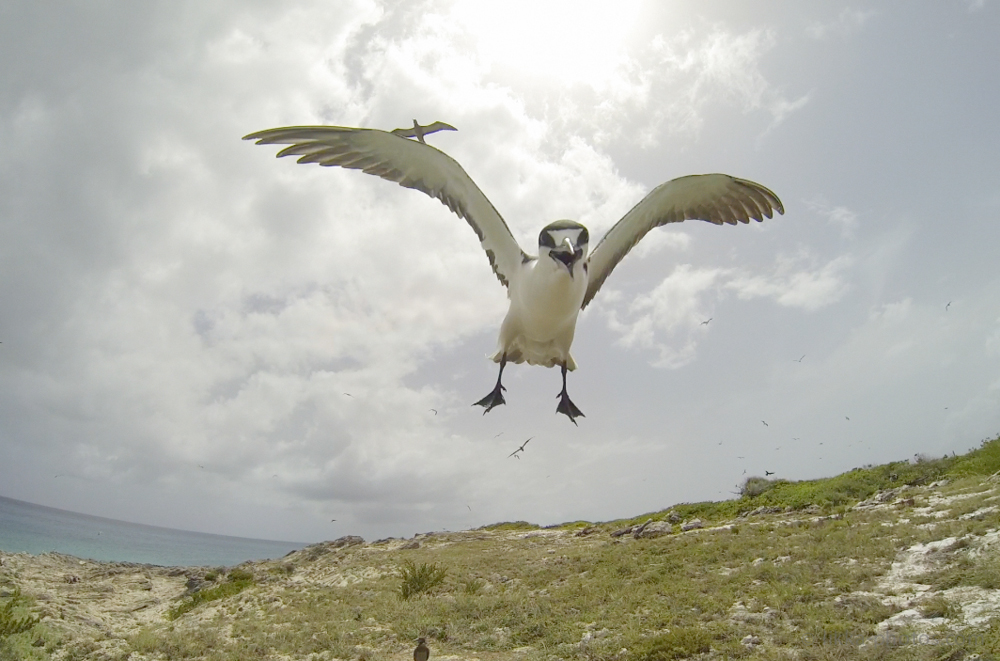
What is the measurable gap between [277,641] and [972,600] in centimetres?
1100

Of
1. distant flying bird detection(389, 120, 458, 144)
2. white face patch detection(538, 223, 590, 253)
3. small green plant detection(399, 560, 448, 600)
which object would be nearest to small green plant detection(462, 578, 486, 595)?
small green plant detection(399, 560, 448, 600)

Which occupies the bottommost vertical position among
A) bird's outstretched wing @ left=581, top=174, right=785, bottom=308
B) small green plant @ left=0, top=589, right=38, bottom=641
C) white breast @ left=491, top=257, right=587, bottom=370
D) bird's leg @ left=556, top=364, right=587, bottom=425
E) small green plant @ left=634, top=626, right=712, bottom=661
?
small green plant @ left=634, top=626, right=712, bottom=661

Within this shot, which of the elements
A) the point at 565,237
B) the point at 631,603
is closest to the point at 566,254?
the point at 565,237

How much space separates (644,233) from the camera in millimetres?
5492

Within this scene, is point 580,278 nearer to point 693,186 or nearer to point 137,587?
point 693,186

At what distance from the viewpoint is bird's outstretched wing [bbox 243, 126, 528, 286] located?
4.44m

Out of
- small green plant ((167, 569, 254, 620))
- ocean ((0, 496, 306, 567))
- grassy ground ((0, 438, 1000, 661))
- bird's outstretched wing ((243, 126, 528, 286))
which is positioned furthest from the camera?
ocean ((0, 496, 306, 567))

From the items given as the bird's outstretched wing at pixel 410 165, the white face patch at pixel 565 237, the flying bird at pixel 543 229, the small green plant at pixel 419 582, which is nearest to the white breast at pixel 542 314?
the flying bird at pixel 543 229

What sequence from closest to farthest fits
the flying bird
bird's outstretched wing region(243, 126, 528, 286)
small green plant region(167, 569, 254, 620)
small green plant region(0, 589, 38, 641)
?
the flying bird < bird's outstretched wing region(243, 126, 528, 286) < small green plant region(0, 589, 38, 641) < small green plant region(167, 569, 254, 620)

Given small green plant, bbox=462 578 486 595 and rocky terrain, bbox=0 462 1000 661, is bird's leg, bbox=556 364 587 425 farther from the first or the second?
small green plant, bbox=462 578 486 595

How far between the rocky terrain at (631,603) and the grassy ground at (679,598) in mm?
42

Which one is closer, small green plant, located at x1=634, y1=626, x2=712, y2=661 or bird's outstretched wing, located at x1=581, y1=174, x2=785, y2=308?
bird's outstretched wing, located at x1=581, y1=174, x2=785, y2=308

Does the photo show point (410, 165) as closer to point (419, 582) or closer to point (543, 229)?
point (543, 229)

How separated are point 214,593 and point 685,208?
648 inches
